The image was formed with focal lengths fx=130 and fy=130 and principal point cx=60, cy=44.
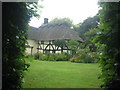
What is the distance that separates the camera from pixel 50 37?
27859 millimetres

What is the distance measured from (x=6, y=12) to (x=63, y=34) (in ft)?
74.9

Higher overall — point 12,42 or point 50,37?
point 50,37

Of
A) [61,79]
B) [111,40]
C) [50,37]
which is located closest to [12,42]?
[111,40]

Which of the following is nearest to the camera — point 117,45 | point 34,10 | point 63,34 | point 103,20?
point 117,45

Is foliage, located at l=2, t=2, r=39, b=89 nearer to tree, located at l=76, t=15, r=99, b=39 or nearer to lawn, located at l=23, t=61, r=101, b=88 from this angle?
lawn, located at l=23, t=61, r=101, b=88

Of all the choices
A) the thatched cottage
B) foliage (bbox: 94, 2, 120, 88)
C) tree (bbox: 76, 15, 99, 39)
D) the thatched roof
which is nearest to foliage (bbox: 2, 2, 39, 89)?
foliage (bbox: 94, 2, 120, 88)

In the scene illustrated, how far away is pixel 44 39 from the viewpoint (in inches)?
1134

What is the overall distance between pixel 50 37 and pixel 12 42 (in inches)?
971

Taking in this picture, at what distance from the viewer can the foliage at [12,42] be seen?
312 cm

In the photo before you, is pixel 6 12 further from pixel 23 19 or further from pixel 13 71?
pixel 13 71

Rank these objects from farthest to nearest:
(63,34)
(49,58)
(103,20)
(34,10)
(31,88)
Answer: (63,34) → (49,58) → (31,88) → (34,10) → (103,20)

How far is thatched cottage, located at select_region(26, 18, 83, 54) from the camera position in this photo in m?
25.8

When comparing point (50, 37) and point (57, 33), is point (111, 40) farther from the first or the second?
point (50, 37)

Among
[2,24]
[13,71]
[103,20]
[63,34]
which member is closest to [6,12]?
[2,24]
